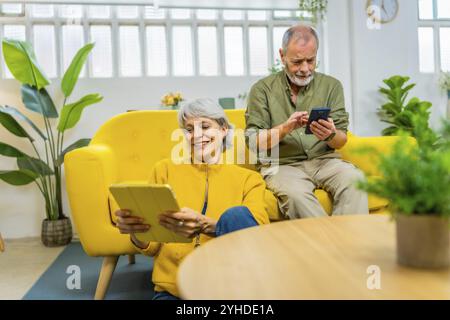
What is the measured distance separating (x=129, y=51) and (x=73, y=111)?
0.75 meters

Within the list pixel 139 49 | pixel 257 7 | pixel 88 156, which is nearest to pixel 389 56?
pixel 257 7

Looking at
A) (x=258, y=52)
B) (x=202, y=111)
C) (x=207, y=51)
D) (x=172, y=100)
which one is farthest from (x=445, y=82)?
(x=202, y=111)

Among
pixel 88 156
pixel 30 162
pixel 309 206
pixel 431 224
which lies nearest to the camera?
pixel 431 224

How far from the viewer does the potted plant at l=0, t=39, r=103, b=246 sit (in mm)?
3283

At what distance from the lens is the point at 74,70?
338cm

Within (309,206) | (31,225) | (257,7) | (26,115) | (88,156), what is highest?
(257,7)

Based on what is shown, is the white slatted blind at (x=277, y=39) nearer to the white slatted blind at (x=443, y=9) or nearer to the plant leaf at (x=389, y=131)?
the plant leaf at (x=389, y=131)

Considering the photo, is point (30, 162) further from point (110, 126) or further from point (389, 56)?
point (389, 56)

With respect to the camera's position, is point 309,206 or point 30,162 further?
point 30,162

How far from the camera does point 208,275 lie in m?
0.88

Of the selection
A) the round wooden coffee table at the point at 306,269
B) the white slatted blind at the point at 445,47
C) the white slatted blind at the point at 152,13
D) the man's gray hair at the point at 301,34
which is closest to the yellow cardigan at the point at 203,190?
the round wooden coffee table at the point at 306,269

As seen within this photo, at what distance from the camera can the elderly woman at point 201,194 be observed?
1382 mm

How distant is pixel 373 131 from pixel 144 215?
2.98 meters

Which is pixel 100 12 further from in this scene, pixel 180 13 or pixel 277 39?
pixel 277 39
